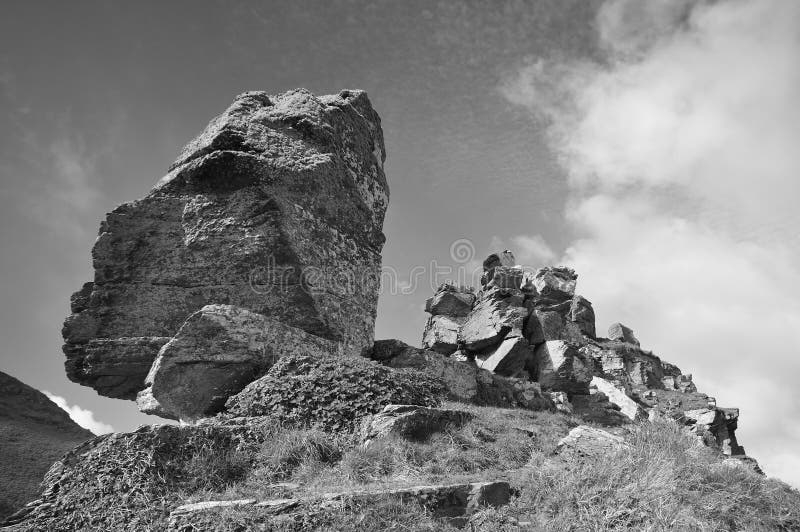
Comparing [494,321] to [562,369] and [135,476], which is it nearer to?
[562,369]

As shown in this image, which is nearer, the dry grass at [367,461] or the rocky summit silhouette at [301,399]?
the rocky summit silhouette at [301,399]

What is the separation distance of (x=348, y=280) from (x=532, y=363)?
14649mm

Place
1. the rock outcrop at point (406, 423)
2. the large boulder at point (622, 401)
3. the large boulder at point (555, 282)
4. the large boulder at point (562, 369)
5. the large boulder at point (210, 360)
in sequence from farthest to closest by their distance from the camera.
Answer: the large boulder at point (555, 282), the large boulder at point (622, 401), the large boulder at point (562, 369), the large boulder at point (210, 360), the rock outcrop at point (406, 423)

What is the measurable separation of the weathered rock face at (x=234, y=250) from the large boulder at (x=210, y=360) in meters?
0.65

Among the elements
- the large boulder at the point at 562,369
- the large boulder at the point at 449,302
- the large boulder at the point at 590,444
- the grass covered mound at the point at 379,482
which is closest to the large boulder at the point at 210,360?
the grass covered mound at the point at 379,482

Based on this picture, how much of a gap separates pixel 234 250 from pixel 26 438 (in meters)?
5.25

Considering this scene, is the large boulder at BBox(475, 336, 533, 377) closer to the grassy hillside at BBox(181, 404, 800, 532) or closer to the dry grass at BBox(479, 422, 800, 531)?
the grassy hillside at BBox(181, 404, 800, 532)

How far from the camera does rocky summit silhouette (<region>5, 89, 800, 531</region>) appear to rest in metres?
5.12

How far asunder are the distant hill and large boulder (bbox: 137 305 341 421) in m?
1.84

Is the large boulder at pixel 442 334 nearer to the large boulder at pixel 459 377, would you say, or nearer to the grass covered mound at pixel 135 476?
the large boulder at pixel 459 377

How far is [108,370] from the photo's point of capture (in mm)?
10297

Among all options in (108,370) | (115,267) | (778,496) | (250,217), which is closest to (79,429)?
(108,370)

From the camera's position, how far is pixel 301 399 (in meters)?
8.07

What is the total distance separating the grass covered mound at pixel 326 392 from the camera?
25.6 feet
